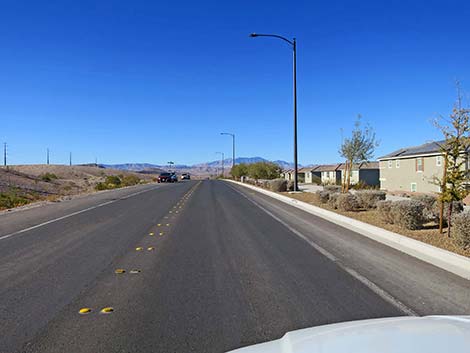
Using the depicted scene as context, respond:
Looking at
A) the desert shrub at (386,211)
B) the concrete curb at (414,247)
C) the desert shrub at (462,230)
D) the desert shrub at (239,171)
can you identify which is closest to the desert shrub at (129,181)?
the desert shrub at (239,171)

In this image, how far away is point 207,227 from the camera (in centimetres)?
1268

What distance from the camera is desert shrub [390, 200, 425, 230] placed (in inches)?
449

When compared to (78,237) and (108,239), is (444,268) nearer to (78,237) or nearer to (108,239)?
(108,239)

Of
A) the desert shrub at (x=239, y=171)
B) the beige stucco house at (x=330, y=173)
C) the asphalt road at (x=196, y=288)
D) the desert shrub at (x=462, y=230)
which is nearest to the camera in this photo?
the asphalt road at (x=196, y=288)

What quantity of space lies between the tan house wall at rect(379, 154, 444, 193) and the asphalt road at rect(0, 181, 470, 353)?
24409 millimetres

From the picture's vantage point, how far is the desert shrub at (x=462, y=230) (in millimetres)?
8359

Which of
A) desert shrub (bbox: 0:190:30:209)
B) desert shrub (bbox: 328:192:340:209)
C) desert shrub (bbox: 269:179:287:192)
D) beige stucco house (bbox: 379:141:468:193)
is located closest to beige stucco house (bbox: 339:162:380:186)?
beige stucco house (bbox: 379:141:468:193)

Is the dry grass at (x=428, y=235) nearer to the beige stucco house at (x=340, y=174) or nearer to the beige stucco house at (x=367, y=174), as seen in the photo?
the beige stucco house at (x=340, y=174)

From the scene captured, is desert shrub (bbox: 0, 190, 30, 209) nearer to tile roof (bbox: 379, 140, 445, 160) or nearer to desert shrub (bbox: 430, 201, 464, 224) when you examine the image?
desert shrub (bbox: 430, 201, 464, 224)

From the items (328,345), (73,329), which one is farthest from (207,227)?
(328,345)

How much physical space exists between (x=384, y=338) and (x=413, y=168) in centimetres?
3653

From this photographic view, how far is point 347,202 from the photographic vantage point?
1653 centimetres

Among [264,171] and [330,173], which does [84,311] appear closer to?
[264,171]

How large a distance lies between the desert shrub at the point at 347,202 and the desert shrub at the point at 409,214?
4.69 m
